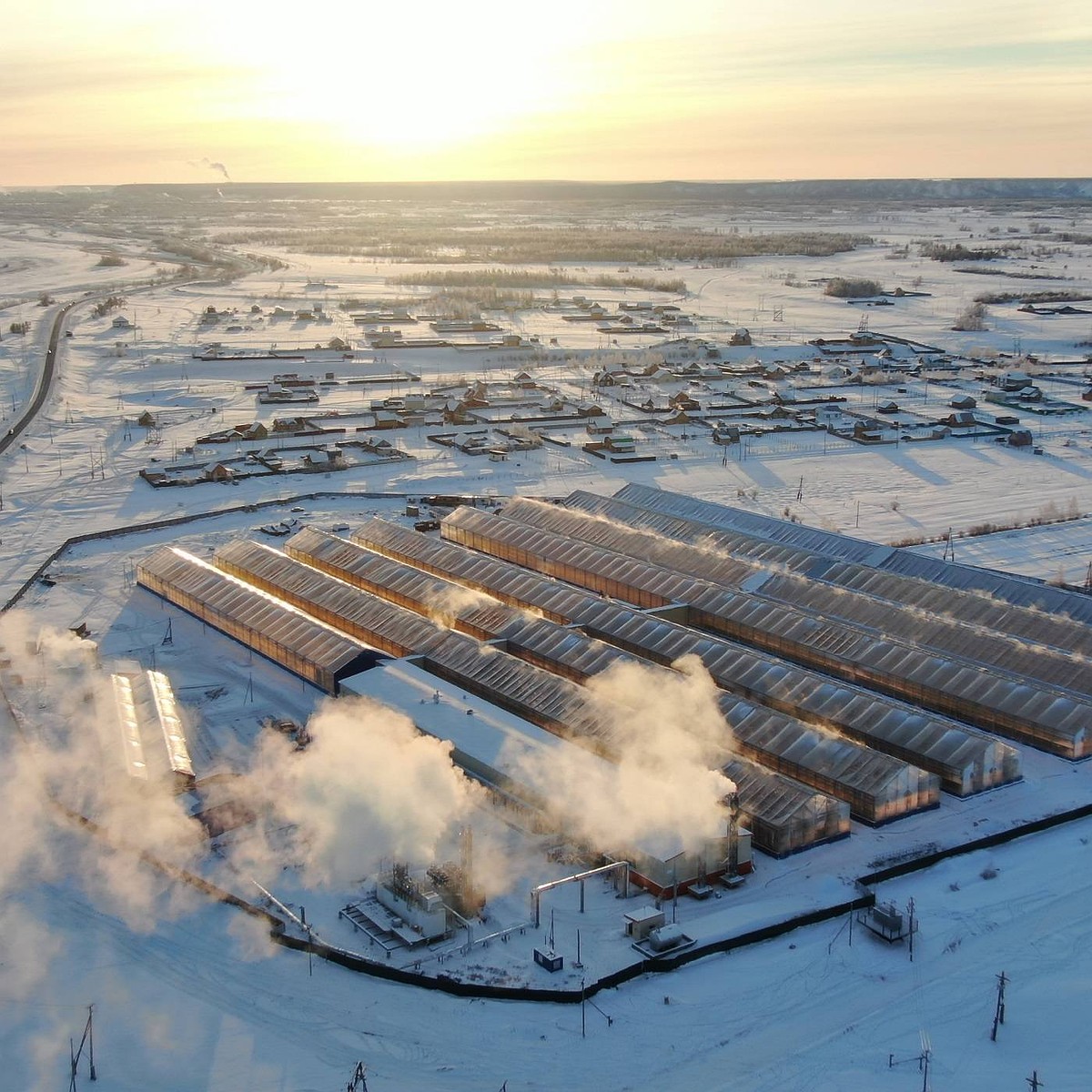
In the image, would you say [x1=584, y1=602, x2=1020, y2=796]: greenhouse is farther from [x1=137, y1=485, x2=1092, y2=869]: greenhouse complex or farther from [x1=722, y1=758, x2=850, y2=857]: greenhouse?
[x1=722, y1=758, x2=850, y2=857]: greenhouse

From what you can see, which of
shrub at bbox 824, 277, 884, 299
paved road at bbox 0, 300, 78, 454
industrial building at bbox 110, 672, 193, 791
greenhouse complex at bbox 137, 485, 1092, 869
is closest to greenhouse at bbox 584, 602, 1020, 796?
greenhouse complex at bbox 137, 485, 1092, 869

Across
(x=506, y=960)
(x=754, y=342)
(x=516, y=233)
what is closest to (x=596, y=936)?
(x=506, y=960)

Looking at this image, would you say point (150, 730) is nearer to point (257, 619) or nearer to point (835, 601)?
point (257, 619)

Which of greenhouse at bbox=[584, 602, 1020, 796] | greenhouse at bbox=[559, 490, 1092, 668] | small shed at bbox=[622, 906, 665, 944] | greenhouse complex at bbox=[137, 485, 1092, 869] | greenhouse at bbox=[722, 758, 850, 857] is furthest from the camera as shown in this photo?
greenhouse at bbox=[559, 490, 1092, 668]

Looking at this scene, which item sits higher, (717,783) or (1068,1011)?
(717,783)

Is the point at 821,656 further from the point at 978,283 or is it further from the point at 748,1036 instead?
the point at 978,283

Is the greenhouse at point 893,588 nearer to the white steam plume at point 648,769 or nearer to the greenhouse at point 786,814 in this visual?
the white steam plume at point 648,769

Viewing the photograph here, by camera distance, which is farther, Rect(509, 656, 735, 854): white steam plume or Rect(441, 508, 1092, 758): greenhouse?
Rect(441, 508, 1092, 758): greenhouse
